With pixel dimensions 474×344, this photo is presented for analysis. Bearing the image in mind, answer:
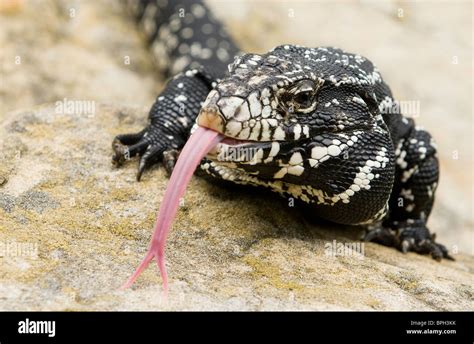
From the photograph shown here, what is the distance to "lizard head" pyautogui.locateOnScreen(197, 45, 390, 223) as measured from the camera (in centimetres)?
420

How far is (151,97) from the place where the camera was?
900 centimetres

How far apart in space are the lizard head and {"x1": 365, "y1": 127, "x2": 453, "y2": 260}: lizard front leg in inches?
43.2

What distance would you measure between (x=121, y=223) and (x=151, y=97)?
4493 millimetres

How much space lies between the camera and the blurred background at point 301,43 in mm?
8367

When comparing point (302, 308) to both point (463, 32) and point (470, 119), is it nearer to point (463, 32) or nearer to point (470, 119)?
point (470, 119)

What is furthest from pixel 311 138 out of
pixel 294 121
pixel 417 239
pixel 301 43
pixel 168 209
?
pixel 301 43

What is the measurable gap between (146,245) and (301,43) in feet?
21.2

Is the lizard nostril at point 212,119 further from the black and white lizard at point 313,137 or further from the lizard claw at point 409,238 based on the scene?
the lizard claw at point 409,238

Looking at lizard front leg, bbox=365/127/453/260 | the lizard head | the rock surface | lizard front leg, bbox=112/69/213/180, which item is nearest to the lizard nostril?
the lizard head

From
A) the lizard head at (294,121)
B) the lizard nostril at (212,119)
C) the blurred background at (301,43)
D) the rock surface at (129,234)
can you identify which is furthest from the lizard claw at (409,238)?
the lizard nostril at (212,119)

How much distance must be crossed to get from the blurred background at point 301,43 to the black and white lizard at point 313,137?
1607 mm

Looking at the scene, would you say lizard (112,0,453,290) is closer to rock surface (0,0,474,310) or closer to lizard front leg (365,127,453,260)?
lizard front leg (365,127,453,260)
